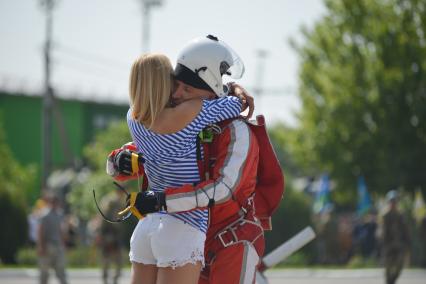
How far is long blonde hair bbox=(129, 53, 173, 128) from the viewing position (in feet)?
16.3

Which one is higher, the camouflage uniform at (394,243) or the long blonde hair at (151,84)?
the long blonde hair at (151,84)

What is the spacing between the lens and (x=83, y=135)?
74.2 meters

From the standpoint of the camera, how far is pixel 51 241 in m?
16.8

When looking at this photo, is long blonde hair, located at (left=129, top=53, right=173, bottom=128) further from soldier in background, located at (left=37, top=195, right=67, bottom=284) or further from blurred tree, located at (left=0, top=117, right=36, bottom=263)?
blurred tree, located at (left=0, top=117, right=36, bottom=263)

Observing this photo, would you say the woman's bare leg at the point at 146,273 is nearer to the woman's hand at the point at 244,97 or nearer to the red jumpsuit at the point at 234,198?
the red jumpsuit at the point at 234,198

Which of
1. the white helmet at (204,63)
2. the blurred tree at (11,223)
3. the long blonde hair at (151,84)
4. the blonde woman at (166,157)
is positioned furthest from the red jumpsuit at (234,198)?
the blurred tree at (11,223)

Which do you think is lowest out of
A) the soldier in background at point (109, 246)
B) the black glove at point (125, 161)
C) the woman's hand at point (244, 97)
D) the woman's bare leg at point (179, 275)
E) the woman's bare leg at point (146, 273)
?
the soldier in background at point (109, 246)

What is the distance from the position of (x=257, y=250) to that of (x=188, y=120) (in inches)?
31.9

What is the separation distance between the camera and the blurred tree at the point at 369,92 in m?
30.2

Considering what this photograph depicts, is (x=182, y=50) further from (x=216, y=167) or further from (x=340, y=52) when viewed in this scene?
(x=340, y=52)

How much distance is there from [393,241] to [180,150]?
13.4 meters

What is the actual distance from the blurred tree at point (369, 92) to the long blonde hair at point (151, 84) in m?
25.7

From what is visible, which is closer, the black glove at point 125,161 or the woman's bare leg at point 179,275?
the woman's bare leg at point 179,275

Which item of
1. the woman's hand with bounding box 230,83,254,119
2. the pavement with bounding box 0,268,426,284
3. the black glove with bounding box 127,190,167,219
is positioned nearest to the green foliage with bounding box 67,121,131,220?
the pavement with bounding box 0,268,426,284
